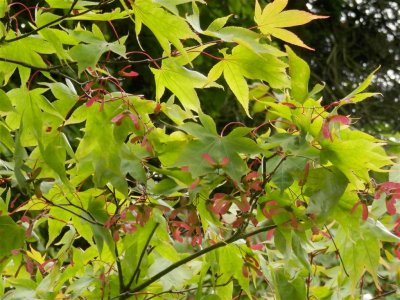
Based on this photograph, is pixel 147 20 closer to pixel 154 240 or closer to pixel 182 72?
pixel 182 72

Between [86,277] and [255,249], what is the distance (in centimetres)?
24

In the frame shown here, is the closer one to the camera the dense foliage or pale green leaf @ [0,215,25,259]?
the dense foliage

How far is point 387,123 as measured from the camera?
4.19 m

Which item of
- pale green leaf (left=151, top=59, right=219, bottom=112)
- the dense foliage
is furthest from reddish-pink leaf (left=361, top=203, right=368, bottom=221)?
pale green leaf (left=151, top=59, right=219, bottom=112)

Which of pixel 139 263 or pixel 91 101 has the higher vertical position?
pixel 91 101

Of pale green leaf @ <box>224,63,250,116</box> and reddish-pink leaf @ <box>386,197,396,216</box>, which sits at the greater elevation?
pale green leaf @ <box>224,63,250,116</box>

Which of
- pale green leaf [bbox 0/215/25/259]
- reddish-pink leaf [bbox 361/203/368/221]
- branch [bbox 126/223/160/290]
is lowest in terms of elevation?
branch [bbox 126/223/160/290]

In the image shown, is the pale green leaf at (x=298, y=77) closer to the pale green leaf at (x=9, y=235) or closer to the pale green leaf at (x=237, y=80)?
the pale green leaf at (x=237, y=80)

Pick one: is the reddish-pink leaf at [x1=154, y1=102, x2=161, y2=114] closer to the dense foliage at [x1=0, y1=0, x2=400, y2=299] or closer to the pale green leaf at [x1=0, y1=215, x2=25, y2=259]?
the dense foliage at [x1=0, y1=0, x2=400, y2=299]

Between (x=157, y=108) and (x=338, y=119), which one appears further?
(x=157, y=108)

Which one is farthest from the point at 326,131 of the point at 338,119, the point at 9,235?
the point at 9,235

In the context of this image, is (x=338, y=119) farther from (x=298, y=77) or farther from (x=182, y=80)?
(x=182, y=80)

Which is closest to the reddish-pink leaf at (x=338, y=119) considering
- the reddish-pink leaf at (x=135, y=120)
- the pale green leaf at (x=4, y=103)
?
the reddish-pink leaf at (x=135, y=120)

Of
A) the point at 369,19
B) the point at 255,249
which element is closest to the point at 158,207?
the point at 255,249
